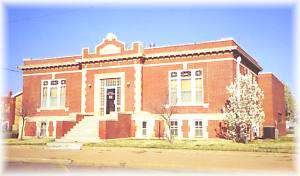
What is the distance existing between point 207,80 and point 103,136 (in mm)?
8347

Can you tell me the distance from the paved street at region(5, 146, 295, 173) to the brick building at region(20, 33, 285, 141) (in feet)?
25.9

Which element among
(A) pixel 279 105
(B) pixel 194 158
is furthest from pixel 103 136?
(A) pixel 279 105

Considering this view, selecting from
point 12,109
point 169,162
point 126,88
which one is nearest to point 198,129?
point 126,88

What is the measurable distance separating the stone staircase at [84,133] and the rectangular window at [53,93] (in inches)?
209

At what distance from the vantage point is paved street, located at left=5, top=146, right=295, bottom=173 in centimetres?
1217

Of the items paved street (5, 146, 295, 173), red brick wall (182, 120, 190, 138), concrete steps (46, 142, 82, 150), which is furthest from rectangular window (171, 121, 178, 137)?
paved street (5, 146, 295, 173)

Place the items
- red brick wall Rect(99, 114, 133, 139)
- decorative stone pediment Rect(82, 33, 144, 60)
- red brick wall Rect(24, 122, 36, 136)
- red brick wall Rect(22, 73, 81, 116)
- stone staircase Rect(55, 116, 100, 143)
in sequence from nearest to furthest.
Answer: stone staircase Rect(55, 116, 100, 143)
red brick wall Rect(99, 114, 133, 139)
decorative stone pediment Rect(82, 33, 144, 60)
red brick wall Rect(22, 73, 81, 116)
red brick wall Rect(24, 122, 36, 136)

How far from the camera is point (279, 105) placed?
38250mm

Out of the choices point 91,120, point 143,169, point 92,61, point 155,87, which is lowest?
point 143,169

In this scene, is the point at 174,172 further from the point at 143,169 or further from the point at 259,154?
the point at 259,154

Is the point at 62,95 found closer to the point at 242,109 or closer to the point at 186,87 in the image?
the point at 186,87

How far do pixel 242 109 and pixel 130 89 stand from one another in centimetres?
910

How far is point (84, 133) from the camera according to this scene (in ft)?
78.2

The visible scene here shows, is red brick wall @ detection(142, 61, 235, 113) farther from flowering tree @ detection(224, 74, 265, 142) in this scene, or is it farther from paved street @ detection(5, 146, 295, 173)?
paved street @ detection(5, 146, 295, 173)
